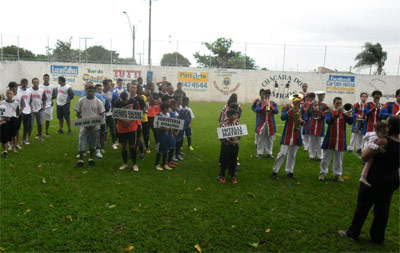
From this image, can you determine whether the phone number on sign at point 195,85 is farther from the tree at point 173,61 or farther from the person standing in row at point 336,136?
the person standing in row at point 336,136

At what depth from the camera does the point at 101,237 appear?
14.4 ft

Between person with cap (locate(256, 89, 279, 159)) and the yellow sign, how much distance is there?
17172 millimetres

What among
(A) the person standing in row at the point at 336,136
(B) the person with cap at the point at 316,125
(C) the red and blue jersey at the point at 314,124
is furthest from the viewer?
(C) the red and blue jersey at the point at 314,124

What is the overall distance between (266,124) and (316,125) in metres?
1.36

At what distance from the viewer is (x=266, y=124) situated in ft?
28.6

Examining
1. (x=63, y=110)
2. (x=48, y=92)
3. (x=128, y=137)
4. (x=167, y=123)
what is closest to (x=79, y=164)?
(x=128, y=137)

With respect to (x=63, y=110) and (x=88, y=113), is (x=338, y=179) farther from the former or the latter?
(x=63, y=110)

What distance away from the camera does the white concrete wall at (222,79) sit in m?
24.6

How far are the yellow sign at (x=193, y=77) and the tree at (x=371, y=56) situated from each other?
12721mm

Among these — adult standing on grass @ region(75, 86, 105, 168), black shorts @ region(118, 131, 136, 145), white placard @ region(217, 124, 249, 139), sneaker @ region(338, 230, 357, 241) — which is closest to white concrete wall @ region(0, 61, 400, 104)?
adult standing on grass @ region(75, 86, 105, 168)

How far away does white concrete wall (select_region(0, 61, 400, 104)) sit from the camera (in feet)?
80.6

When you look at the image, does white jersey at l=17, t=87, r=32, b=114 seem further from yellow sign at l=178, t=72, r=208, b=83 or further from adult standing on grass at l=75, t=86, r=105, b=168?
yellow sign at l=178, t=72, r=208, b=83

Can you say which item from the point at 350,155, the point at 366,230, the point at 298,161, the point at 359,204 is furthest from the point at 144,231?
the point at 350,155

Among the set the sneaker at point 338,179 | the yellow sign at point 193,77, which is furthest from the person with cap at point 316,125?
the yellow sign at point 193,77
